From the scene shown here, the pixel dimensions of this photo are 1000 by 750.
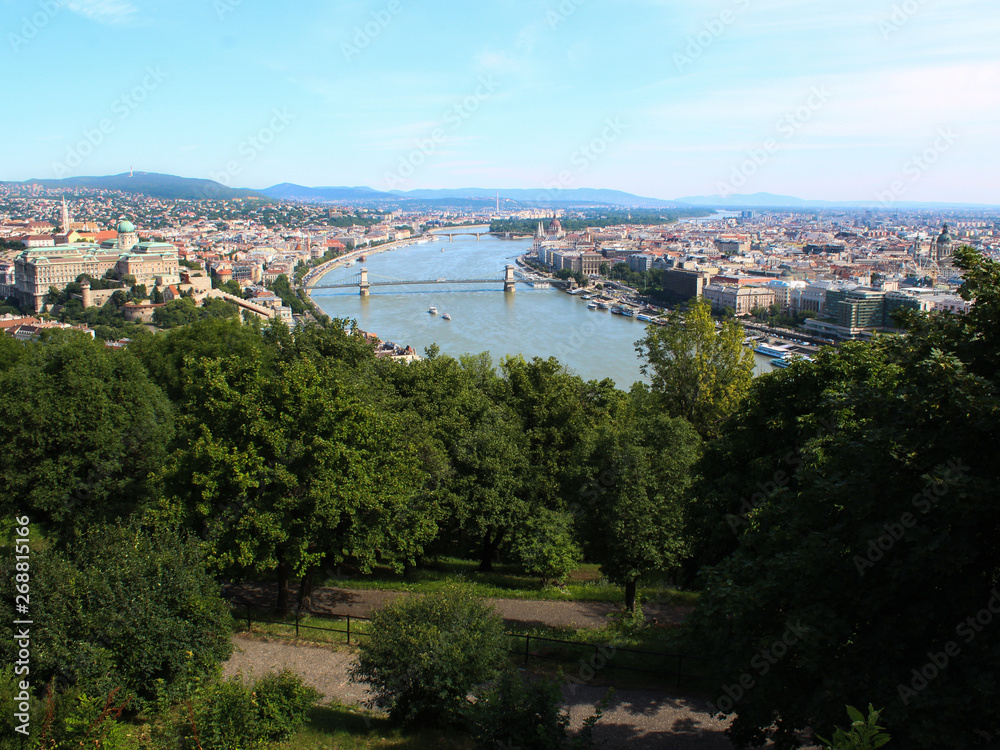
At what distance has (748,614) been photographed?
3195 millimetres

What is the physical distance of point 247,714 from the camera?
3.07m

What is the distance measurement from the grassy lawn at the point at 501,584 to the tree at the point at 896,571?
257 centimetres

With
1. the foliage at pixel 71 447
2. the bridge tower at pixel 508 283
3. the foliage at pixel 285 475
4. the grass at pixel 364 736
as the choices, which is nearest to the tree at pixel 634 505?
the foliage at pixel 285 475

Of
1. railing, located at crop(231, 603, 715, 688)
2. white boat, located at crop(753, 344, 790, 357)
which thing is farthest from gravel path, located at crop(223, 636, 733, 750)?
white boat, located at crop(753, 344, 790, 357)

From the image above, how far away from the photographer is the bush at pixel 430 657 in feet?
11.6

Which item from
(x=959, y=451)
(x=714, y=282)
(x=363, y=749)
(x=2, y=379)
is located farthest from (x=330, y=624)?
(x=714, y=282)

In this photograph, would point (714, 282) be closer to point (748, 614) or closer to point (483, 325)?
point (483, 325)

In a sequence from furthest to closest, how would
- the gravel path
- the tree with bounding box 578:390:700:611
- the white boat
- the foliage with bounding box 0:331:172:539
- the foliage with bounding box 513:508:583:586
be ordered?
the white boat → the foliage with bounding box 0:331:172:539 → the foliage with bounding box 513:508:583:586 → the tree with bounding box 578:390:700:611 → the gravel path

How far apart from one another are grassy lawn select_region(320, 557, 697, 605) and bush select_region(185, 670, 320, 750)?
7.11 ft

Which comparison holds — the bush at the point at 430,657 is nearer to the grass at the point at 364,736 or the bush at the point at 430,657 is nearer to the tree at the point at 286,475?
the grass at the point at 364,736

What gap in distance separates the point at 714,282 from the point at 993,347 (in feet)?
161

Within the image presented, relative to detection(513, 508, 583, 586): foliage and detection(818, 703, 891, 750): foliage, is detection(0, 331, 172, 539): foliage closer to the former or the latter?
detection(513, 508, 583, 586): foliage

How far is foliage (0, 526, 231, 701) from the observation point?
360cm

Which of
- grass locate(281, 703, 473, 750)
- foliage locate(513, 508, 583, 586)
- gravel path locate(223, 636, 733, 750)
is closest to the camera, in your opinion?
grass locate(281, 703, 473, 750)
